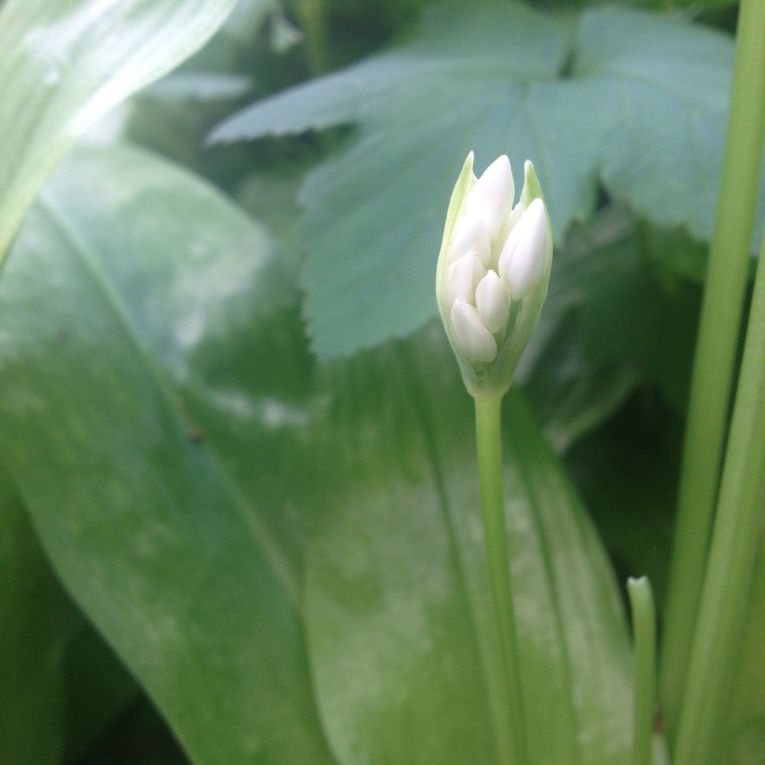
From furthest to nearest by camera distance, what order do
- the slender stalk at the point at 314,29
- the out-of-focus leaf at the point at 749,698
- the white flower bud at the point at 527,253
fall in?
the slender stalk at the point at 314,29
the out-of-focus leaf at the point at 749,698
the white flower bud at the point at 527,253

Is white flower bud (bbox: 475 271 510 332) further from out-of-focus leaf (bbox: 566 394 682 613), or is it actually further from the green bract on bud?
out-of-focus leaf (bbox: 566 394 682 613)

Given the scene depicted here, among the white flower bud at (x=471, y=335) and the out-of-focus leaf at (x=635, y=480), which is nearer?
the white flower bud at (x=471, y=335)

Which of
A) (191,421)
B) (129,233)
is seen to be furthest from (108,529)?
(129,233)

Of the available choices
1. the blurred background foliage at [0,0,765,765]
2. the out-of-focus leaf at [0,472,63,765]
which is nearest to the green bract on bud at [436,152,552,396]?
the blurred background foliage at [0,0,765,765]

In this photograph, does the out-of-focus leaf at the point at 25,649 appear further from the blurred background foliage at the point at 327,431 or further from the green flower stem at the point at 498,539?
the green flower stem at the point at 498,539

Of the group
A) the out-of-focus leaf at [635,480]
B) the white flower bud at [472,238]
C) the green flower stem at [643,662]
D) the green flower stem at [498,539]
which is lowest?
the out-of-focus leaf at [635,480]

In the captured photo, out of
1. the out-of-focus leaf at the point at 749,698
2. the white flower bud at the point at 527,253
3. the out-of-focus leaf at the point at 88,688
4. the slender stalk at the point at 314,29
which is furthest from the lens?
the slender stalk at the point at 314,29

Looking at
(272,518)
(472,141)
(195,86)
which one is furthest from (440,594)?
(195,86)

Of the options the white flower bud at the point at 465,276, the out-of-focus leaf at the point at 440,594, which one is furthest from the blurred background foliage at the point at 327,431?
the white flower bud at the point at 465,276
